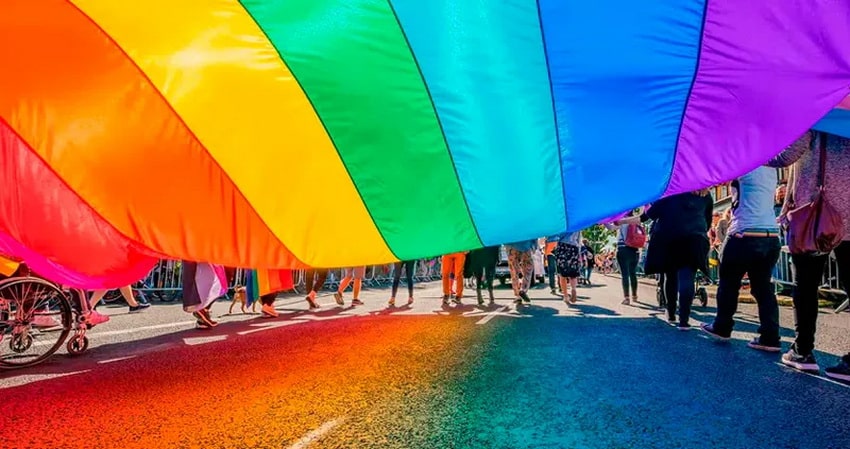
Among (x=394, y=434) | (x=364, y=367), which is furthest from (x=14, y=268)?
(x=394, y=434)

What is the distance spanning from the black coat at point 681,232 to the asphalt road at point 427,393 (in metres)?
0.92

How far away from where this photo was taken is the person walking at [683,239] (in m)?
6.31

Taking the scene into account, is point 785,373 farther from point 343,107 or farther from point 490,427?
point 343,107

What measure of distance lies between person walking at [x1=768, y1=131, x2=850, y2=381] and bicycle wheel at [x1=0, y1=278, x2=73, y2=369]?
22.2ft

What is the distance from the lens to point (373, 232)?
298 cm

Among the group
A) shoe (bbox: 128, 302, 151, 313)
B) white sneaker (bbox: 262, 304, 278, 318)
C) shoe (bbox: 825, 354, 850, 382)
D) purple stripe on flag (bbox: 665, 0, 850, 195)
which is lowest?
shoe (bbox: 128, 302, 151, 313)

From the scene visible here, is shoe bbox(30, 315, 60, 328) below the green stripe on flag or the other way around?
below

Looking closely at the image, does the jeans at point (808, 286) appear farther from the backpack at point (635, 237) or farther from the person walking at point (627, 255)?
the person walking at point (627, 255)

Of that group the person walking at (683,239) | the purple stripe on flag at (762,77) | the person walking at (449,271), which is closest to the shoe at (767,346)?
the person walking at (683,239)

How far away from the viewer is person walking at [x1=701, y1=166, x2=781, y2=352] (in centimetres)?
506

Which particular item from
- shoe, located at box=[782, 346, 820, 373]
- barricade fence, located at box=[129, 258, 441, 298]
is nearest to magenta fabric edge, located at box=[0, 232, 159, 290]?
barricade fence, located at box=[129, 258, 441, 298]

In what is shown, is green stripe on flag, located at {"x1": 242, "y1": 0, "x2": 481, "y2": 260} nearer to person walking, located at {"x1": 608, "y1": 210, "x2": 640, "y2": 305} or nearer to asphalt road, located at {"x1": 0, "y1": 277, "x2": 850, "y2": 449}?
asphalt road, located at {"x1": 0, "y1": 277, "x2": 850, "y2": 449}

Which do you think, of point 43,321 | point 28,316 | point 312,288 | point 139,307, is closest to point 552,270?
point 312,288

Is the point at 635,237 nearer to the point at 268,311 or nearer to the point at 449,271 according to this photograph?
the point at 449,271
